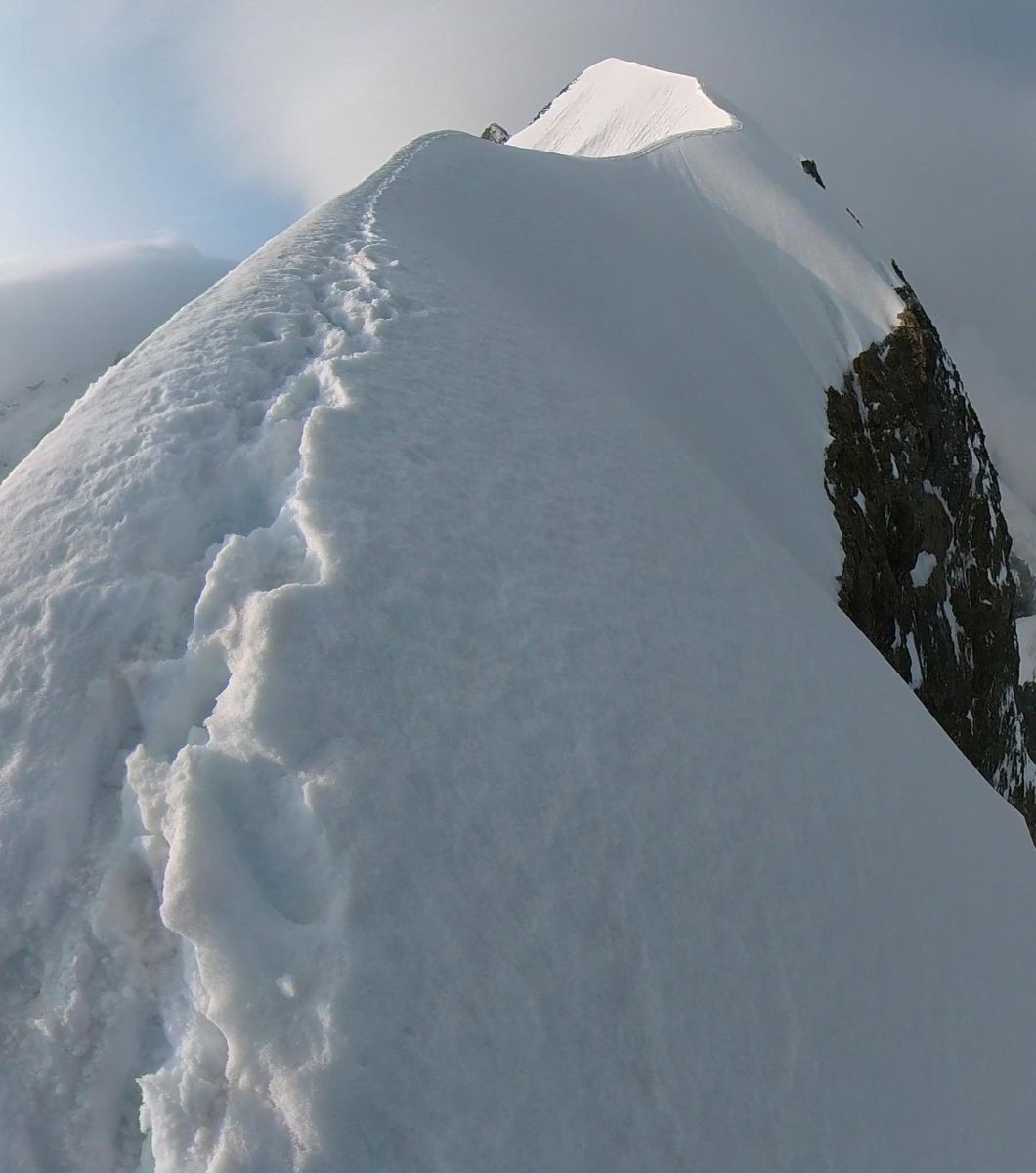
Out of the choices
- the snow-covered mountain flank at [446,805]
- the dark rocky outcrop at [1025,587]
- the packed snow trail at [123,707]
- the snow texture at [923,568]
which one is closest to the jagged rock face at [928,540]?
the snow texture at [923,568]

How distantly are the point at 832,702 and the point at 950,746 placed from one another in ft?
7.28

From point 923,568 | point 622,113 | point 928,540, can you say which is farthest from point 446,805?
point 622,113

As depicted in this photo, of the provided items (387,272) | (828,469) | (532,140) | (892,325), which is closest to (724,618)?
(387,272)

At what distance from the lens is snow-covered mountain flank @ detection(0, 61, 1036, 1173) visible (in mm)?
2611

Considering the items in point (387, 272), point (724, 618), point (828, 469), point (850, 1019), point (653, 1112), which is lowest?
point (850, 1019)

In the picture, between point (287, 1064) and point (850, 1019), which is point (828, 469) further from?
point (287, 1064)

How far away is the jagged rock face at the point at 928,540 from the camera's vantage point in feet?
46.3

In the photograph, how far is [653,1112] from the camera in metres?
2.84

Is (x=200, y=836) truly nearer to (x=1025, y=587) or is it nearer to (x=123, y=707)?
(x=123, y=707)

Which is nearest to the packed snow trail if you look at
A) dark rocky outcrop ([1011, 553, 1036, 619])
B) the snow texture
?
the snow texture

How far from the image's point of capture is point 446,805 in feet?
10.3

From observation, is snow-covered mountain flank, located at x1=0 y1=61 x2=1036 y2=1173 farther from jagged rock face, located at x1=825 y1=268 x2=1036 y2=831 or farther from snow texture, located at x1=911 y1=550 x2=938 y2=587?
snow texture, located at x1=911 y1=550 x2=938 y2=587

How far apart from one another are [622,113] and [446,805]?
37.8m

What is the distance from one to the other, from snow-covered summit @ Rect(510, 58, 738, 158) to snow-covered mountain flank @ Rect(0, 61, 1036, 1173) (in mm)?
20058
